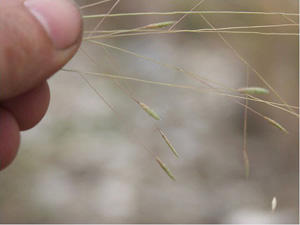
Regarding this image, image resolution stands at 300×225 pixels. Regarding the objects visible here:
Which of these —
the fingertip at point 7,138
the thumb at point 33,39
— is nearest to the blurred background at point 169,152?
the fingertip at point 7,138

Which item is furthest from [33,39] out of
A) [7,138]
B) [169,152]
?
[169,152]

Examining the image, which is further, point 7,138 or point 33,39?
point 7,138

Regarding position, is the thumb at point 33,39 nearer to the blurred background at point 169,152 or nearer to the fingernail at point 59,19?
the fingernail at point 59,19

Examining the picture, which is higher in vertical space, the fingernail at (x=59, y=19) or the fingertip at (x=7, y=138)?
the fingernail at (x=59, y=19)

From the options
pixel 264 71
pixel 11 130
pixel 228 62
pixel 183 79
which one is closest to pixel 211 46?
pixel 228 62

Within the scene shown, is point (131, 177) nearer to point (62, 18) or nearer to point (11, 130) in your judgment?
point (11, 130)

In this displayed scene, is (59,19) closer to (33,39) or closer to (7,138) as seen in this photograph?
(33,39)
